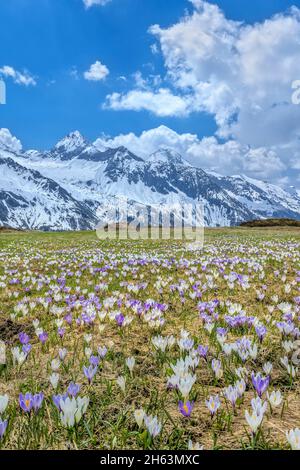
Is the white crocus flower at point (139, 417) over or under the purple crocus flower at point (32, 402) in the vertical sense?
under

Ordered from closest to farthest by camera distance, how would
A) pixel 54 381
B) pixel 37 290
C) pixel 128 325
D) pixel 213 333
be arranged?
pixel 54 381 < pixel 213 333 < pixel 128 325 < pixel 37 290

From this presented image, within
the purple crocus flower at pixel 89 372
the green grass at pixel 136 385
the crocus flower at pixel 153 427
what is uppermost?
the purple crocus flower at pixel 89 372

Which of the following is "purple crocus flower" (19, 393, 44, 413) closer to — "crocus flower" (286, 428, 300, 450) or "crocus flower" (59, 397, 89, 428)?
"crocus flower" (59, 397, 89, 428)

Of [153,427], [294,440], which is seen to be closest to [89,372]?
[153,427]

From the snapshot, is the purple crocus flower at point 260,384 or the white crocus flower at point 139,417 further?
the purple crocus flower at point 260,384

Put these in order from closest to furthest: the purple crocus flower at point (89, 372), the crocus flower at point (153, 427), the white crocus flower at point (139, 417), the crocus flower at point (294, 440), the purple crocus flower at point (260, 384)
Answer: the crocus flower at point (294, 440)
the crocus flower at point (153, 427)
the white crocus flower at point (139, 417)
the purple crocus flower at point (260, 384)
the purple crocus flower at point (89, 372)

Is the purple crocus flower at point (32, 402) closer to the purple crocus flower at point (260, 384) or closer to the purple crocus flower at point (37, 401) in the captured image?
the purple crocus flower at point (37, 401)

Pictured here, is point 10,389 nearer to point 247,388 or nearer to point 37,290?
point 247,388

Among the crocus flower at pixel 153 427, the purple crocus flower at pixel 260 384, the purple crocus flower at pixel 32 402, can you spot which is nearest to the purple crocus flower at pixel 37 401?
the purple crocus flower at pixel 32 402

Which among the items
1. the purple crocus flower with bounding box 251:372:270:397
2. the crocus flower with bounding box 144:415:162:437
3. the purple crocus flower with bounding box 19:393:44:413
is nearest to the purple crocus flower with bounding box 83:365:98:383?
the purple crocus flower with bounding box 19:393:44:413

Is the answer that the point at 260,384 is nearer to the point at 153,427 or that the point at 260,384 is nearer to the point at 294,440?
the point at 294,440
